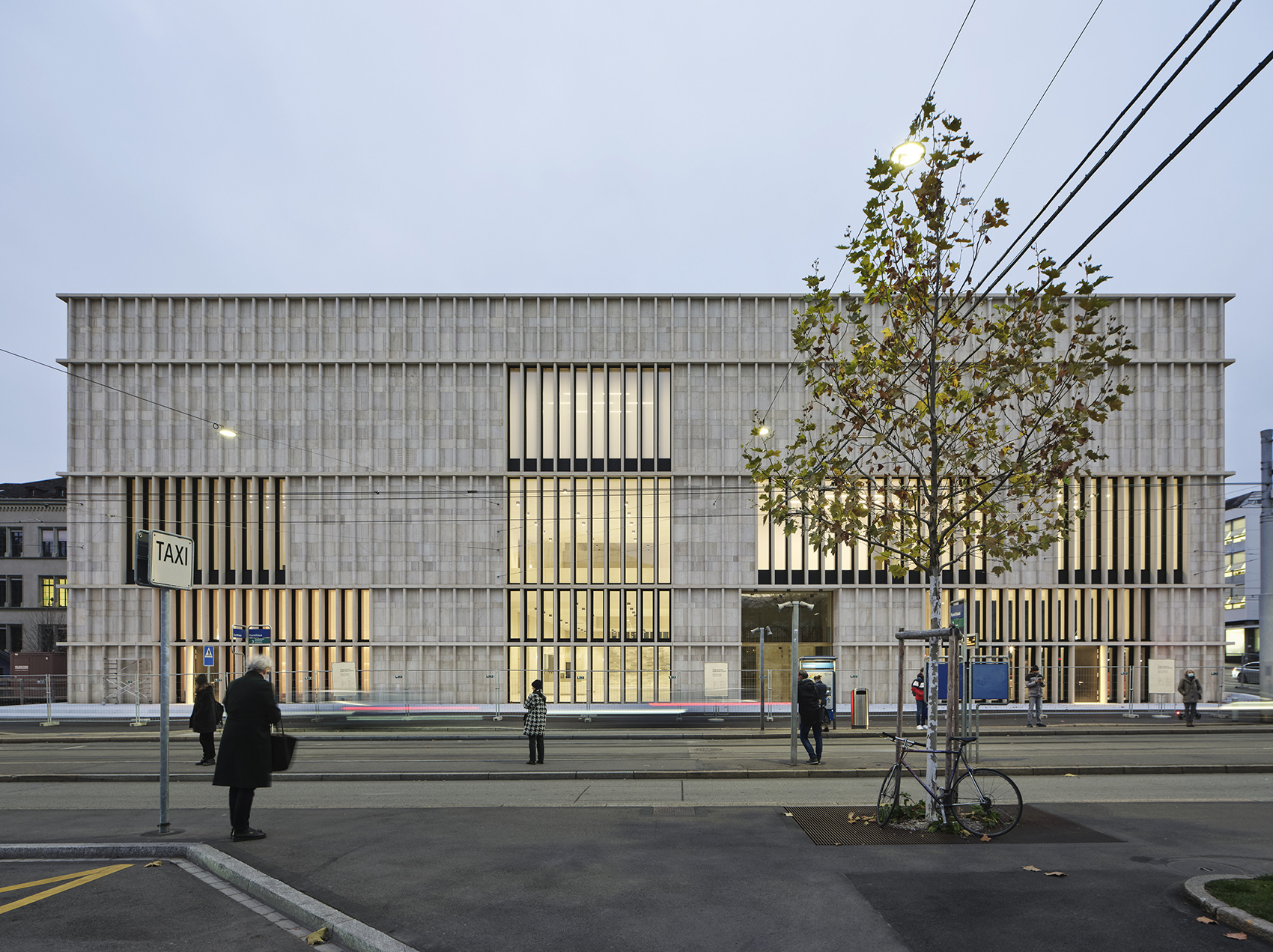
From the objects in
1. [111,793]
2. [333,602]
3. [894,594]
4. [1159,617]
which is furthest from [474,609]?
[1159,617]

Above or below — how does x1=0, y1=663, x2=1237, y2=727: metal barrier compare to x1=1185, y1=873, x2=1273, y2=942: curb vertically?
below

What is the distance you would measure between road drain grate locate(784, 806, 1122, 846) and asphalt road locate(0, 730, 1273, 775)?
4.92 meters

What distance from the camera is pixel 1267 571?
27.7m

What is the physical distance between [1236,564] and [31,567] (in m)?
96.6

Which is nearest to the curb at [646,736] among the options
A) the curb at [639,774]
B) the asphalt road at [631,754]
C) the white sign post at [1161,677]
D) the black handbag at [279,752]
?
the asphalt road at [631,754]

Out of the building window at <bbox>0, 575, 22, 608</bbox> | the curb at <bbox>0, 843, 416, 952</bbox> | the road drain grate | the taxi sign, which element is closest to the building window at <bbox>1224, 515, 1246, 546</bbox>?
the road drain grate

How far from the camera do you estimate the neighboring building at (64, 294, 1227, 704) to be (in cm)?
3481

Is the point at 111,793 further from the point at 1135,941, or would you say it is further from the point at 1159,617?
the point at 1159,617

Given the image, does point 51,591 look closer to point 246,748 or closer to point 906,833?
point 246,748

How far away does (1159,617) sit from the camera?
114ft

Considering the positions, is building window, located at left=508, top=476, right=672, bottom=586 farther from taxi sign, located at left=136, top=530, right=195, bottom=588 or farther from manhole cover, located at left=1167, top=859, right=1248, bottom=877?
manhole cover, located at left=1167, top=859, right=1248, bottom=877

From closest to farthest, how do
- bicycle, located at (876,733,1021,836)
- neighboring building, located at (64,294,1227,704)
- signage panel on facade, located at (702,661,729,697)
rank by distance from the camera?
1. bicycle, located at (876,733,1021,836)
2. signage panel on facade, located at (702,661,729,697)
3. neighboring building, located at (64,294,1227,704)

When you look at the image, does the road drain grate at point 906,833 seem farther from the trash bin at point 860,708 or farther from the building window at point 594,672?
the building window at point 594,672

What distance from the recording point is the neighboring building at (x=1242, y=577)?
74812mm
